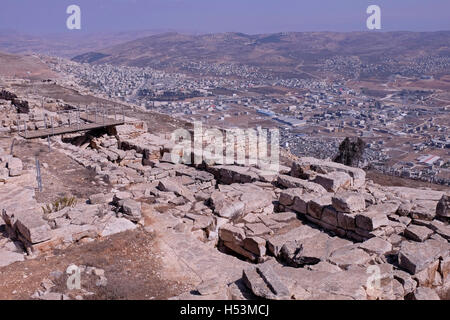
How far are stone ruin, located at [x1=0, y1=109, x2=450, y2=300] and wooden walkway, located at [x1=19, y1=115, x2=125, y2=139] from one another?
3.07 metres

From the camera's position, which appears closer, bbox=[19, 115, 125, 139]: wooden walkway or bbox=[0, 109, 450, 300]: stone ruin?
bbox=[0, 109, 450, 300]: stone ruin

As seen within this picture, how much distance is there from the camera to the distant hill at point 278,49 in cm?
12025

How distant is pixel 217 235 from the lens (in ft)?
26.6

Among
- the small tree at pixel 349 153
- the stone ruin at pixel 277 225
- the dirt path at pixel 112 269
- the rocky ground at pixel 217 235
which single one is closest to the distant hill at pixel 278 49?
the small tree at pixel 349 153

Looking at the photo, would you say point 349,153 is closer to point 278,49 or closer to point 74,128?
point 74,128

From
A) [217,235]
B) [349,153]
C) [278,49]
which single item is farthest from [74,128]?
[278,49]

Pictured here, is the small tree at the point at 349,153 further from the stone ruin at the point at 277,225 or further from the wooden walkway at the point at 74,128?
the wooden walkway at the point at 74,128

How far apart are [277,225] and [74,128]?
1025 centimetres

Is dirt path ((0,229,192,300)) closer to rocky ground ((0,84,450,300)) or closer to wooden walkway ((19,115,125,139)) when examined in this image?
rocky ground ((0,84,450,300))

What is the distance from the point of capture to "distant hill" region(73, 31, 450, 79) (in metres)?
120

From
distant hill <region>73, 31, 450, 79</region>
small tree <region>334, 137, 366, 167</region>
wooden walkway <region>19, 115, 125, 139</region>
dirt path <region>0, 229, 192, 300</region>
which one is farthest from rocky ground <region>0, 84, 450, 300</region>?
distant hill <region>73, 31, 450, 79</region>

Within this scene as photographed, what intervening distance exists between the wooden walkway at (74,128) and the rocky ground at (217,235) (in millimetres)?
2810

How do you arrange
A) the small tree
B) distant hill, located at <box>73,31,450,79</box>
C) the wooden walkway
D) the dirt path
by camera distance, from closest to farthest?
the dirt path
the wooden walkway
the small tree
distant hill, located at <box>73,31,450,79</box>
